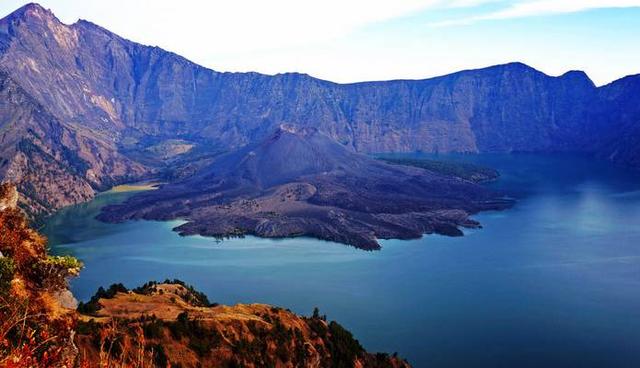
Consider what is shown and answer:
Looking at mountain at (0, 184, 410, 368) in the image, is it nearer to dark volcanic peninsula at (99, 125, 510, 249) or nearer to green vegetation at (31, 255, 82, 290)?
green vegetation at (31, 255, 82, 290)

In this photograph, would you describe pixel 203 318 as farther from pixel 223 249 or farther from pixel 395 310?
pixel 223 249

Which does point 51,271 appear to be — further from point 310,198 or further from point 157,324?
point 310,198

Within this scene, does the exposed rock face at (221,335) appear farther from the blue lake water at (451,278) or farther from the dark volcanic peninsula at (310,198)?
the dark volcanic peninsula at (310,198)

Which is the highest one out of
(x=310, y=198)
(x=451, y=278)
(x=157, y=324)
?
(x=157, y=324)

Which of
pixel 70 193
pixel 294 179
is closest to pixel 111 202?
pixel 70 193

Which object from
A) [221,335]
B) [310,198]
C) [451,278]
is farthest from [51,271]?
[310,198]

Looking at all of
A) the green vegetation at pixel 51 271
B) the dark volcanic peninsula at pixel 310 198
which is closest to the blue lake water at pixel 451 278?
the dark volcanic peninsula at pixel 310 198
